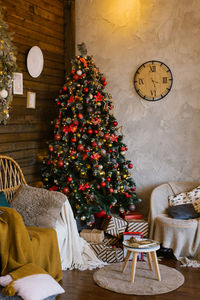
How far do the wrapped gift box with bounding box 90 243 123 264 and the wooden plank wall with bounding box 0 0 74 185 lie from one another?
1270mm

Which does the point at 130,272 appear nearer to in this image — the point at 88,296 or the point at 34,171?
the point at 88,296

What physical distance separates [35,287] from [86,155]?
2.05 metres

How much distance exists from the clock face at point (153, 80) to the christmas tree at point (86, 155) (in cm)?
61

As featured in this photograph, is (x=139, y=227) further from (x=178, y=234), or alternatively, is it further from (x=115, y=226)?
(x=178, y=234)

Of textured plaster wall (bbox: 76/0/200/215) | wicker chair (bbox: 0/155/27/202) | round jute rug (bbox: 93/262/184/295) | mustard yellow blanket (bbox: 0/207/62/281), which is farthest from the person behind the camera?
textured plaster wall (bbox: 76/0/200/215)

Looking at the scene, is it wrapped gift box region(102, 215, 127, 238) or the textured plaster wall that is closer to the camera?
wrapped gift box region(102, 215, 127, 238)

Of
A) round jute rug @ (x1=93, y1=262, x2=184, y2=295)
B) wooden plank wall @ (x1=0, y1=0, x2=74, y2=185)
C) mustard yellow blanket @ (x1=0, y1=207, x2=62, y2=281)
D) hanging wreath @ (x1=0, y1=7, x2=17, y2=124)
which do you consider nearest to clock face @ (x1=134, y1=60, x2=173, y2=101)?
wooden plank wall @ (x1=0, y1=0, x2=74, y2=185)

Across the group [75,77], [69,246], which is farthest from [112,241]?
[75,77]

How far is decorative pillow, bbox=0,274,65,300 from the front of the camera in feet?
8.99

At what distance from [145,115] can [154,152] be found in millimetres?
512

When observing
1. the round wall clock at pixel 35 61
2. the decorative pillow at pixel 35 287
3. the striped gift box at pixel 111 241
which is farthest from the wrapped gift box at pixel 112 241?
the round wall clock at pixel 35 61

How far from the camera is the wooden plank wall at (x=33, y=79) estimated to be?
450 centimetres

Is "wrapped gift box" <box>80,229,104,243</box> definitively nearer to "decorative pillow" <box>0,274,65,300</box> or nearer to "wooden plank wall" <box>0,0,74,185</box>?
"wooden plank wall" <box>0,0,74,185</box>

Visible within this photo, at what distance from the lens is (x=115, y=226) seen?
447cm
